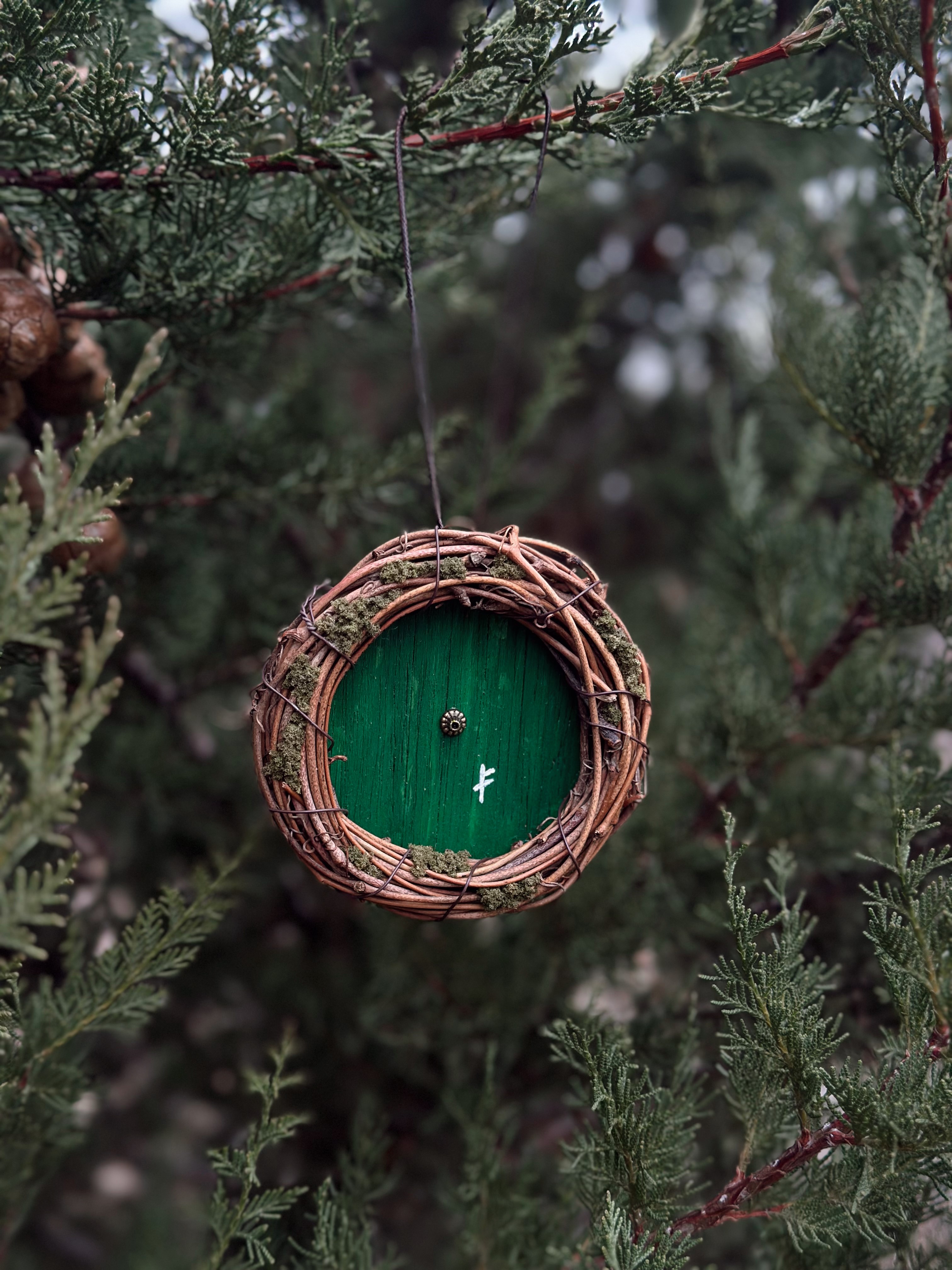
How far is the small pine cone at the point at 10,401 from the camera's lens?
1.14 meters

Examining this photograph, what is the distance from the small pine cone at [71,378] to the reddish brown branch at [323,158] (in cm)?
17

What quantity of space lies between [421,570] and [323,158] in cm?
54

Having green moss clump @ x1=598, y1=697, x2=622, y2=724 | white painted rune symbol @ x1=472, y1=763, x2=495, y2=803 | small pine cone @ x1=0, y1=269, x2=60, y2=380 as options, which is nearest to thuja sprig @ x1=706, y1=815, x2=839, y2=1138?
green moss clump @ x1=598, y1=697, x2=622, y2=724

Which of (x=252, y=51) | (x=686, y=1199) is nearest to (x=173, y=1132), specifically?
(x=686, y=1199)

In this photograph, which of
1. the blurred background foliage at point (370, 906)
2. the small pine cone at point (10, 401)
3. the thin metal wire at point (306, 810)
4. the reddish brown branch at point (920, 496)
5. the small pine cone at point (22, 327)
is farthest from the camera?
the blurred background foliage at point (370, 906)

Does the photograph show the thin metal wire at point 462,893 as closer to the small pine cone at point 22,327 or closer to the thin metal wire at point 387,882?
the thin metal wire at point 387,882

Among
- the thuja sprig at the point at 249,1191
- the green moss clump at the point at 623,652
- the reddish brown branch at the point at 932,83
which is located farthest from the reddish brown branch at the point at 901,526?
the thuja sprig at the point at 249,1191

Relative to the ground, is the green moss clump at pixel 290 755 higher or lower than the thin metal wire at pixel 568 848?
higher

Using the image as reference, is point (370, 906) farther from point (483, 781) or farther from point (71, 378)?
point (71, 378)

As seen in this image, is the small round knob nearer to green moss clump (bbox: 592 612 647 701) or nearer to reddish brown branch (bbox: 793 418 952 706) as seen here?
green moss clump (bbox: 592 612 647 701)

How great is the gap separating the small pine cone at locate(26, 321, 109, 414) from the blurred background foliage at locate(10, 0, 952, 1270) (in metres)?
0.12

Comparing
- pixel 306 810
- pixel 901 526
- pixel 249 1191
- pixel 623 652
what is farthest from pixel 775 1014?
pixel 901 526

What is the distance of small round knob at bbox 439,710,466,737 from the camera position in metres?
0.98

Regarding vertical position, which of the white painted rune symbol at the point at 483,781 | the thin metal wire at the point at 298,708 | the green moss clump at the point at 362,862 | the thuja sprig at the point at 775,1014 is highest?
the thin metal wire at the point at 298,708
